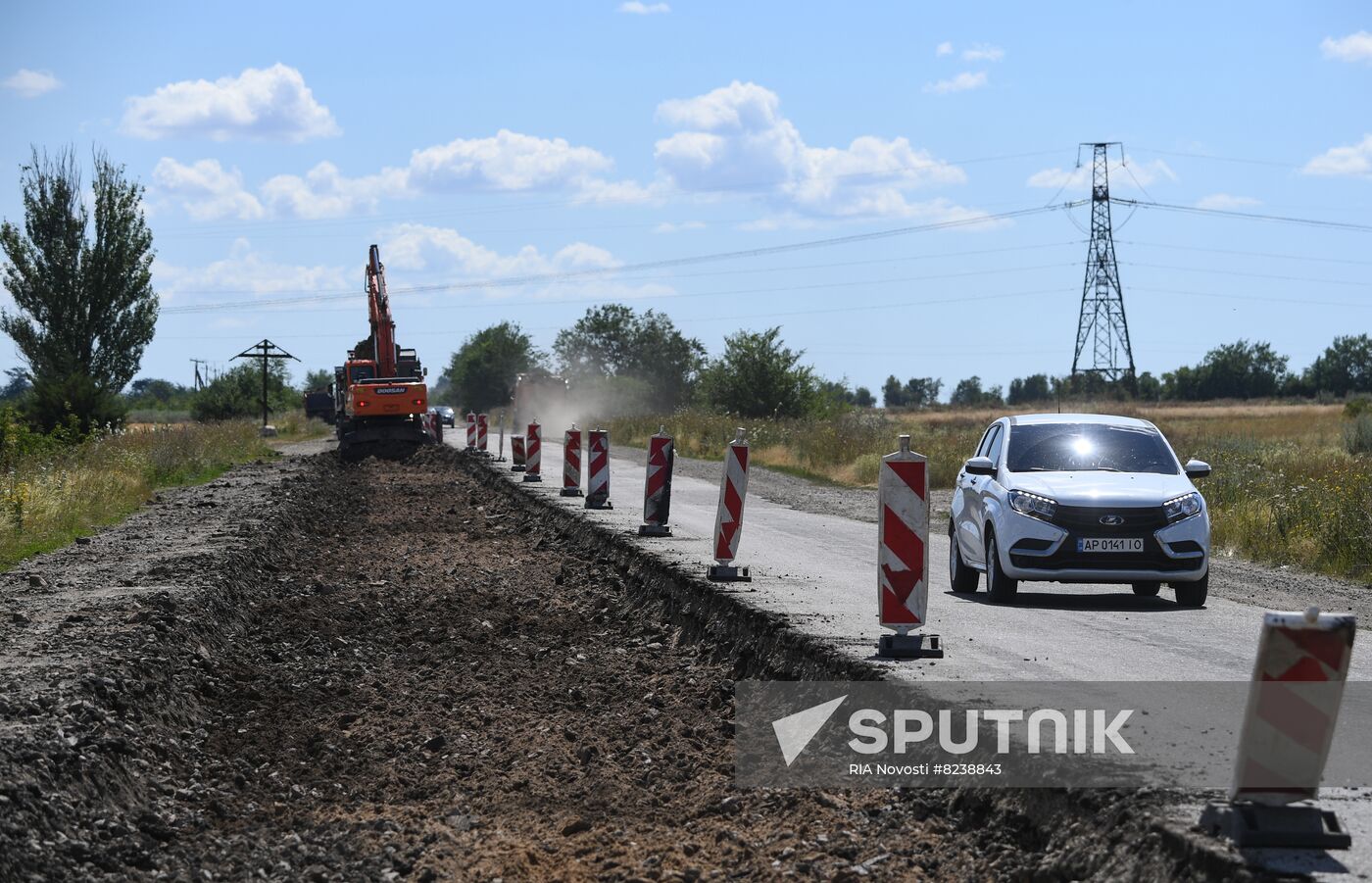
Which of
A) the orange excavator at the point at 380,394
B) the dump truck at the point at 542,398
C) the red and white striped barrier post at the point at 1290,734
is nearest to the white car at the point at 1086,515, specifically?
the red and white striped barrier post at the point at 1290,734

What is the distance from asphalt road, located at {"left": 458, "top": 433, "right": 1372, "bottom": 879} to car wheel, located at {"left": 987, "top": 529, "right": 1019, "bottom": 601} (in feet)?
0.49

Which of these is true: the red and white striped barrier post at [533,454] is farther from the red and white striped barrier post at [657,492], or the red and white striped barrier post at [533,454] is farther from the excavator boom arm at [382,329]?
the excavator boom arm at [382,329]

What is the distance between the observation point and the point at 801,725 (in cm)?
845

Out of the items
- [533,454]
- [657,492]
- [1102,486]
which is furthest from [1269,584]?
[533,454]

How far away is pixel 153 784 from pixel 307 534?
14392 millimetres

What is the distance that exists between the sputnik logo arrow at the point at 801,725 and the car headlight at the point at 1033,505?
4.39m

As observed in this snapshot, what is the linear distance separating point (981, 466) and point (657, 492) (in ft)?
18.5

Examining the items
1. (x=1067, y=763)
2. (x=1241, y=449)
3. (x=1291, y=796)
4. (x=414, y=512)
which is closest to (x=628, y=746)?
(x=1067, y=763)

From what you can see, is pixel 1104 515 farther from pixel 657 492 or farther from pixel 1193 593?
pixel 657 492

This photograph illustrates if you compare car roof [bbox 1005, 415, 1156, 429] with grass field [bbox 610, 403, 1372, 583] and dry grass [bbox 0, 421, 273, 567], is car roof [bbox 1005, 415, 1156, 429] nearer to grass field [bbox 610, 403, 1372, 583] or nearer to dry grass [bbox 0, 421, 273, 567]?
grass field [bbox 610, 403, 1372, 583]

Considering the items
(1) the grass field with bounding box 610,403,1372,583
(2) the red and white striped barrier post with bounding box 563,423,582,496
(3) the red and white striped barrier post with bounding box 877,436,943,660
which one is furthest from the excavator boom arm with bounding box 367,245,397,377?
(3) the red and white striped barrier post with bounding box 877,436,943,660

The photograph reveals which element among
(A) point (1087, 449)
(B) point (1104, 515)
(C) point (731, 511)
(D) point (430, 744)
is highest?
(A) point (1087, 449)

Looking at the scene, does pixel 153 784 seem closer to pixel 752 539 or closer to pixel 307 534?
pixel 752 539

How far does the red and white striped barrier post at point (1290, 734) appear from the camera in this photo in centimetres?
476
